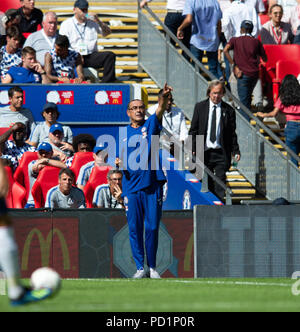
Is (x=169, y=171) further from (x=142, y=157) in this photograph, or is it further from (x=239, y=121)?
(x=142, y=157)

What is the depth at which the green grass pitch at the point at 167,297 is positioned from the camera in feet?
24.9

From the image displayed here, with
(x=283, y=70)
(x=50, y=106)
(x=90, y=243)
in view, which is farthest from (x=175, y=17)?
(x=90, y=243)

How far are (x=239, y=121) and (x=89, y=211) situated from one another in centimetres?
435

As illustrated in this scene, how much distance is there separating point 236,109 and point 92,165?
10.8 ft

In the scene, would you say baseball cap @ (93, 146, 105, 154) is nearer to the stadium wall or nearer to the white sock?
the stadium wall

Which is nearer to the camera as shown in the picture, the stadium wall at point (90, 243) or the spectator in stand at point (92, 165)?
the stadium wall at point (90, 243)

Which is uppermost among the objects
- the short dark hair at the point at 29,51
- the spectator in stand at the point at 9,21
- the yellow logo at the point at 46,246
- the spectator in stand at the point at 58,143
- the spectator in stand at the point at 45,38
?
the spectator in stand at the point at 9,21

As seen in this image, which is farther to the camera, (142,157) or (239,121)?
(239,121)

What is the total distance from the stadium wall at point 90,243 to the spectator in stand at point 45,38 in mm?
4611

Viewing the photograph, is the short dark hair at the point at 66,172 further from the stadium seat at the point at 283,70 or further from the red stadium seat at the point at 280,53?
the red stadium seat at the point at 280,53

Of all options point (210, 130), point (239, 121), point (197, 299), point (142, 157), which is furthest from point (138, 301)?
point (239, 121)

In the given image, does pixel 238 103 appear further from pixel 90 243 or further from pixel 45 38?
pixel 90 243

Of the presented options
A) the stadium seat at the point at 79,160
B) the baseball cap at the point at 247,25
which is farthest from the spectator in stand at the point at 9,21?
the baseball cap at the point at 247,25

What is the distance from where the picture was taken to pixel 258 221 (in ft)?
40.5
